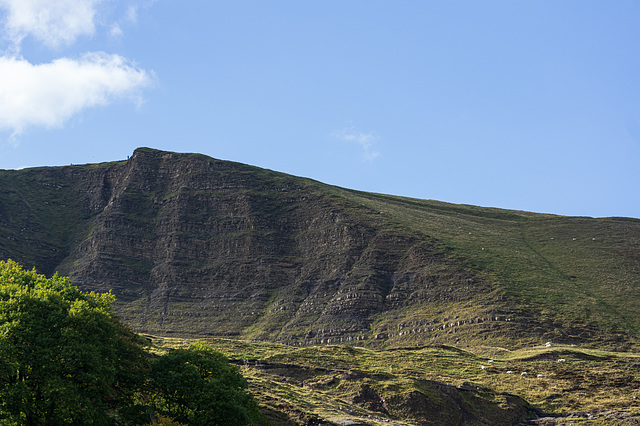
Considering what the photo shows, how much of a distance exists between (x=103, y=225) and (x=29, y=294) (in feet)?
379

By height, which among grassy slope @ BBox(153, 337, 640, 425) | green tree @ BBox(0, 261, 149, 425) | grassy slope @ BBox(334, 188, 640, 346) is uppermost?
grassy slope @ BBox(334, 188, 640, 346)

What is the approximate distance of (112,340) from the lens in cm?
4347

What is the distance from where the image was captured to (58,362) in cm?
4012

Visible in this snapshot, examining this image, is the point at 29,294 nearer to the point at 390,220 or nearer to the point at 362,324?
the point at 362,324

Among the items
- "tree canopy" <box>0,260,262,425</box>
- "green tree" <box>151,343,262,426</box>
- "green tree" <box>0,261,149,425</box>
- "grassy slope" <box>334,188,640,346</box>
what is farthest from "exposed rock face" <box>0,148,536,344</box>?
"green tree" <box>0,261,149,425</box>

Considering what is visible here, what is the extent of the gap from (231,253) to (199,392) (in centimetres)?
10353

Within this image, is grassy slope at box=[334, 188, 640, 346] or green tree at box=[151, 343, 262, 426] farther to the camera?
grassy slope at box=[334, 188, 640, 346]

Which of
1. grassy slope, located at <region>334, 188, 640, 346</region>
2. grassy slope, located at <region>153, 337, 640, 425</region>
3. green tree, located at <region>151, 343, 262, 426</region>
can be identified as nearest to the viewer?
green tree, located at <region>151, 343, 262, 426</region>

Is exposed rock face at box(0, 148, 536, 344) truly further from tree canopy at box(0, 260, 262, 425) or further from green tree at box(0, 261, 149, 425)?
green tree at box(0, 261, 149, 425)

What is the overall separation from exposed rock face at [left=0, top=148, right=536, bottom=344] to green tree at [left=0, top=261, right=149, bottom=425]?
68158mm

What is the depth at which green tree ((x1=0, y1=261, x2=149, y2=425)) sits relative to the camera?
125ft

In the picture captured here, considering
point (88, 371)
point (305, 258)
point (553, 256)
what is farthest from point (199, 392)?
point (553, 256)

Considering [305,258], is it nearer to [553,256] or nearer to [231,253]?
[231,253]

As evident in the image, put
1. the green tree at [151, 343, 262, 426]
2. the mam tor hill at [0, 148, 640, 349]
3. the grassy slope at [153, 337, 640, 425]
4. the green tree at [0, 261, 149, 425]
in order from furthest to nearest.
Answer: the mam tor hill at [0, 148, 640, 349] → the grassy slope at [153, 337, 640, 425] → the green tree at [151, 343, 262, 426] → the green tree at [0, 261, 149, 425]
